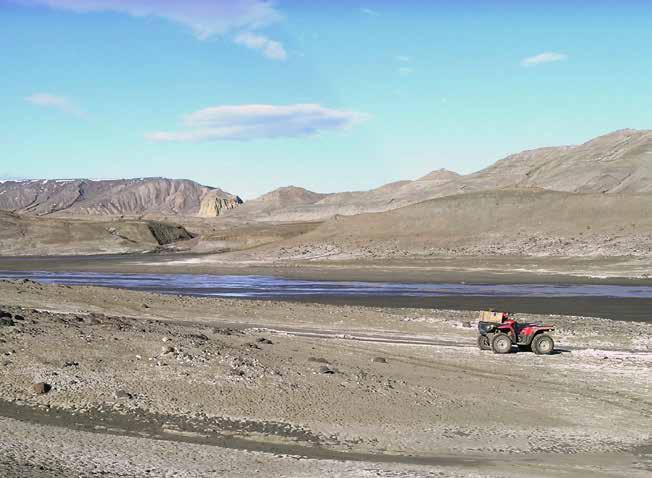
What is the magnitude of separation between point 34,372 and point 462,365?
9015 mm

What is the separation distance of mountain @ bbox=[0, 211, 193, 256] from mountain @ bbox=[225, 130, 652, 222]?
51.7 meters

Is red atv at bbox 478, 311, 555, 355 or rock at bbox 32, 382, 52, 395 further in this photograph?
red atv at bbox 478, 311, 555, 355

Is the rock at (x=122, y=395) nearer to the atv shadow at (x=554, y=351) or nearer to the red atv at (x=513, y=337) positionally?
the red atv at (x=513, y=337)

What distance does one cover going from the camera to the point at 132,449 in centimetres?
973

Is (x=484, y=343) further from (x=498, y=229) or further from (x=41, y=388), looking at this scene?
(x=498, y=229)

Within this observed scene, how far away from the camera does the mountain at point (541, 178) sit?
118 meters

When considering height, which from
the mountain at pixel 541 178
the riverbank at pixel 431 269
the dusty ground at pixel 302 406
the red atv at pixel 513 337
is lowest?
the dusty ground at pixel 302 406

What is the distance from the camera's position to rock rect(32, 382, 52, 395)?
12.4 meters

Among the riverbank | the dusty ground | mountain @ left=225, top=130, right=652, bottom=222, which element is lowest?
the dusty ground

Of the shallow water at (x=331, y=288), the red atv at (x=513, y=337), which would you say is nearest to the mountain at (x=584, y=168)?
the shallow water at (x=331, y=288)

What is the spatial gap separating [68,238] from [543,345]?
94.1 meters

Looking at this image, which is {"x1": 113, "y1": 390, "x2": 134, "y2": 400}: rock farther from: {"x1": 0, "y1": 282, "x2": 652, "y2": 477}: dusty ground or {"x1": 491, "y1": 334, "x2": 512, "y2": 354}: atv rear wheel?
{"x1": 491, "y1": 334, "x2": 512, "y2": 354}: atv rear wheel

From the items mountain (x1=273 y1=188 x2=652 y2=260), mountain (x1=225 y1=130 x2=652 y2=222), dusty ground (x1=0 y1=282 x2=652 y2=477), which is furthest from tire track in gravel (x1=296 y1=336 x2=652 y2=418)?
mountain (x1=225 y1=130 x2=652 y2=222)

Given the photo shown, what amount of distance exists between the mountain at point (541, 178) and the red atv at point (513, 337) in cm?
8433
